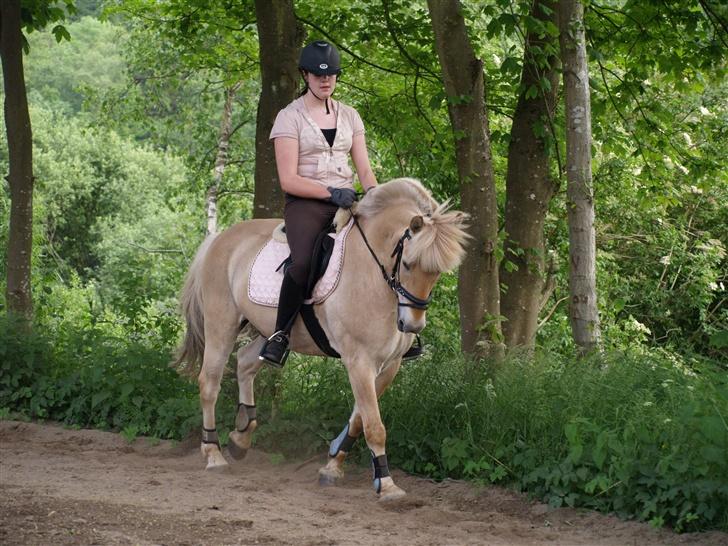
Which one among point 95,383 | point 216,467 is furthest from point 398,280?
point 95,383

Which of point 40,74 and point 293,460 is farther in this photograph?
point 40,74

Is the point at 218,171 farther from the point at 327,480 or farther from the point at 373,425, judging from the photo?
the point at 373,425

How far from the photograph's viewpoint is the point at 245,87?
27.2 m

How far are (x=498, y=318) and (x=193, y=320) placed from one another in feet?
9.09

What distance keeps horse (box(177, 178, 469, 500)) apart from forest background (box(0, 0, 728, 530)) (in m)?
0.62

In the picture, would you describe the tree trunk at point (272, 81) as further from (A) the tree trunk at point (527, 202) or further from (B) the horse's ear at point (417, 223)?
(B) the horse's ear at point (417, 223)

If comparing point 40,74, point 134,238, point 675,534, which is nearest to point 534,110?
point 675,534

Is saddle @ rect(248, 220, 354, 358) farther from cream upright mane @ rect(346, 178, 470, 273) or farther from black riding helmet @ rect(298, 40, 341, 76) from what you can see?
black riding helmet @ rect(298, 40, 341, 76)

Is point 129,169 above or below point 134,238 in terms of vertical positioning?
above

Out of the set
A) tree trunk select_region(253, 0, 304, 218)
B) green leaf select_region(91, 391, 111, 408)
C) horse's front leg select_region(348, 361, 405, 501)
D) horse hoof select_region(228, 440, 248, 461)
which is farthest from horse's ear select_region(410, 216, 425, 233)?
green leaf select_region(91, 391, 111, 408)

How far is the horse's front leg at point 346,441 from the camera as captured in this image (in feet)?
27.2

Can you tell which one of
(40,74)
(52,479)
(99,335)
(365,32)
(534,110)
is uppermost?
(40,74)

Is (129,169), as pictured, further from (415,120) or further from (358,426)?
(358,426)

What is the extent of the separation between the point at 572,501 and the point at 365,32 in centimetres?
934
